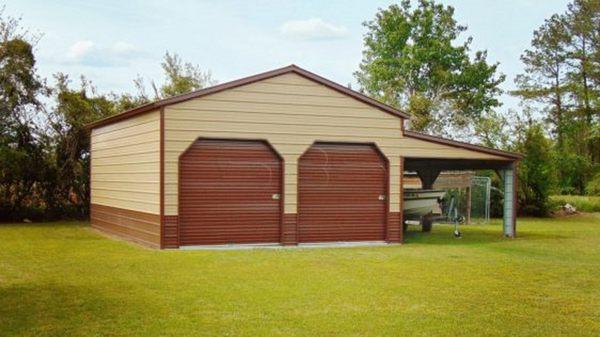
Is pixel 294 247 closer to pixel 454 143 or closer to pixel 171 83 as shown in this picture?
pixel 454 143

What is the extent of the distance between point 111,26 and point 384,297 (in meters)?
13.6

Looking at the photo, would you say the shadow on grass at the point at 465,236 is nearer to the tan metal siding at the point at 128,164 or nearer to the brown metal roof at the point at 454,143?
the brown metal roof at the point at 454,143

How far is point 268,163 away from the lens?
14.3 m

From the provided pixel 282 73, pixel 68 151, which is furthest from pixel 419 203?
pixel 68 151

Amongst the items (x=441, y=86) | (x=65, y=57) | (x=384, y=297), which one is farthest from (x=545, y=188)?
(x=384, y=297)

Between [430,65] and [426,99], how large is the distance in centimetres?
618

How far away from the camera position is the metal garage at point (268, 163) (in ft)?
44.3

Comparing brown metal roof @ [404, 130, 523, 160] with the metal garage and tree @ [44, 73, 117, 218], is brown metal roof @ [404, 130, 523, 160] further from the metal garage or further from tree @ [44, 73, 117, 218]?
tree @ [44, 73, 117, 218]

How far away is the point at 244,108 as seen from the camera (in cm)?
1391

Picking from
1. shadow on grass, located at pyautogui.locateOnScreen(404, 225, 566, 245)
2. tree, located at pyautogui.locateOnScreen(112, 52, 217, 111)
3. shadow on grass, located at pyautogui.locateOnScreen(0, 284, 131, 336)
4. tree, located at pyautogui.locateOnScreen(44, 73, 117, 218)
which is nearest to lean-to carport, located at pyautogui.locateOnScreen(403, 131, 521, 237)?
shadow on grass, located at pyautogui.locateOnScreen(404, 225, 566, 245)

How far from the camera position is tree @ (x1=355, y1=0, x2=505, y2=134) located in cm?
4091

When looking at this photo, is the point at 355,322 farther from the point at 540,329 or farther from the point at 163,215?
the point at 163,215

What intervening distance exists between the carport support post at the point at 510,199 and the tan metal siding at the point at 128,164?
851 centimetres

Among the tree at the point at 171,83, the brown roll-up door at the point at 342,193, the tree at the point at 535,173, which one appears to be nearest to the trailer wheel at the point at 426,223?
the brown roll-up door at the point at 342,193
